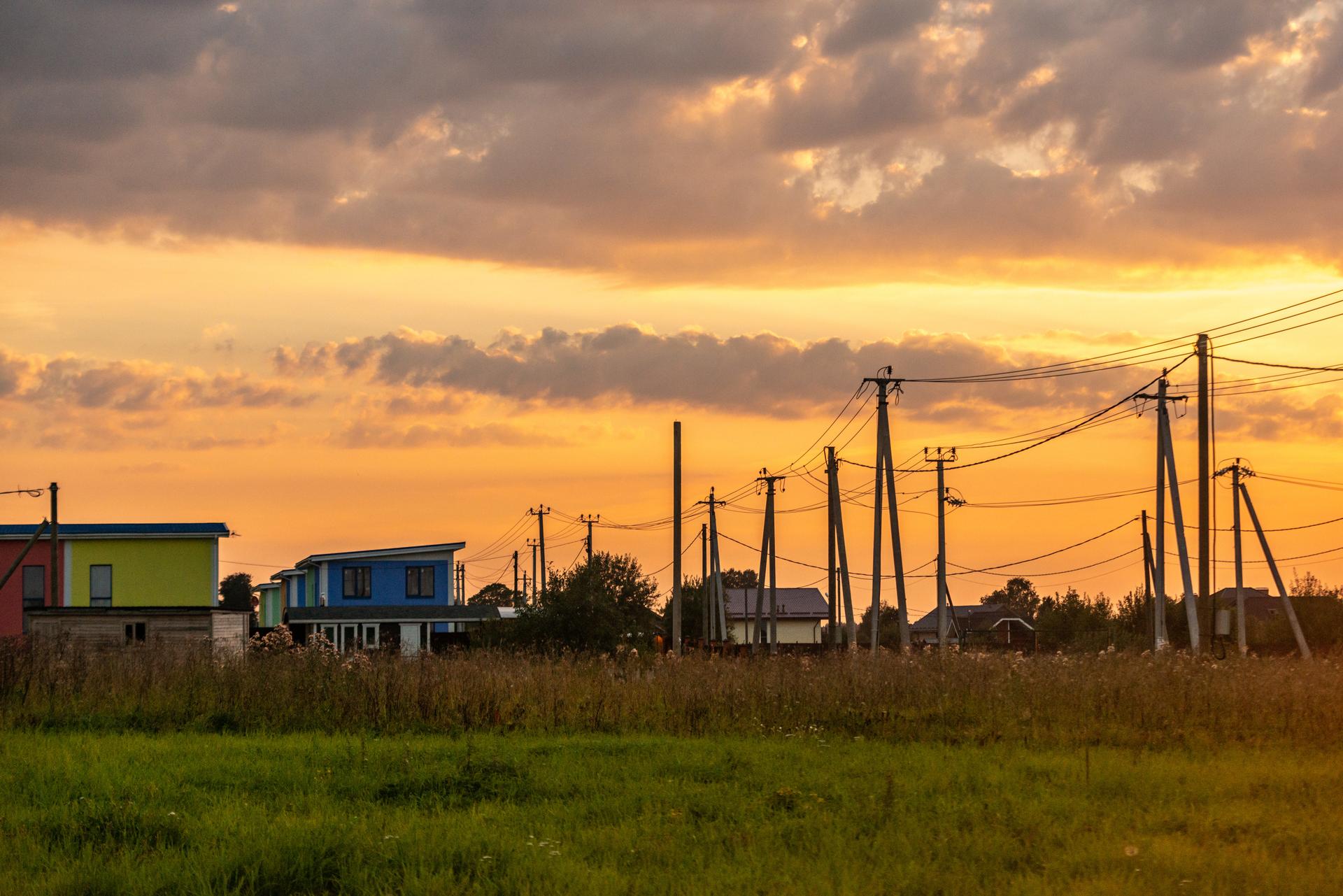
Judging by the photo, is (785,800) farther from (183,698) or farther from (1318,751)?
(183,698)

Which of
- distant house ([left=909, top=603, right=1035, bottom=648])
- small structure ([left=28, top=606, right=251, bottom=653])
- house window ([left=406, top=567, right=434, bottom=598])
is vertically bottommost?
distant house ([left=909, top=603, right=1035, bottom=648])

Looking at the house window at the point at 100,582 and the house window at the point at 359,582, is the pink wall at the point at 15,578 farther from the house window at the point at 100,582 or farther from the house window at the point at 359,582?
the house window at the point at 359,582

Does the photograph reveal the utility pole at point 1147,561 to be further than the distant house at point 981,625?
No

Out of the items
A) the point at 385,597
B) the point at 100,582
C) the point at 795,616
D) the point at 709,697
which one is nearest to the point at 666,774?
the point at 709,697

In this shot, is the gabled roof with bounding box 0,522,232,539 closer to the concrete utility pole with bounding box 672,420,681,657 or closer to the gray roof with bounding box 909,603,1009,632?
the concrete utility pole with bounding box 672,420,681,657

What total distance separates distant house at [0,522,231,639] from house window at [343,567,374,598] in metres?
10.7

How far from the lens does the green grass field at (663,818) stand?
29.3 feet

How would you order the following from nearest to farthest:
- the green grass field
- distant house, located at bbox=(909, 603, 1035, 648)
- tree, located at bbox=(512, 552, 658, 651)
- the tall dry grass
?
the green grass field < the tall dry grass < tree, located at bbox=(512, 552, 658, 651) < distant house, located at bbox=(909, 603, 1035, 648)

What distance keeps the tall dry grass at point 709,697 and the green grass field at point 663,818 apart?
4.50 feet

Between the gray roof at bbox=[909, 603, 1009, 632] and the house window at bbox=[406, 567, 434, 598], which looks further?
the gray roof at bbox=[909, 603, 1009, 632]

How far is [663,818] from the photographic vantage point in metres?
11.1

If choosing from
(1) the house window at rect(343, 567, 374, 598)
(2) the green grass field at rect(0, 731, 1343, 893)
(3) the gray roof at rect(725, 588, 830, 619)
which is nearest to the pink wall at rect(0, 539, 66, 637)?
(1) the house window at rect(343, 567, 374, 598)

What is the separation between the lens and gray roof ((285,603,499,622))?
197 ft

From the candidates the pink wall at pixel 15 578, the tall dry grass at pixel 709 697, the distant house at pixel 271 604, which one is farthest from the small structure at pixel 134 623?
the distant house at pixel 271 604
